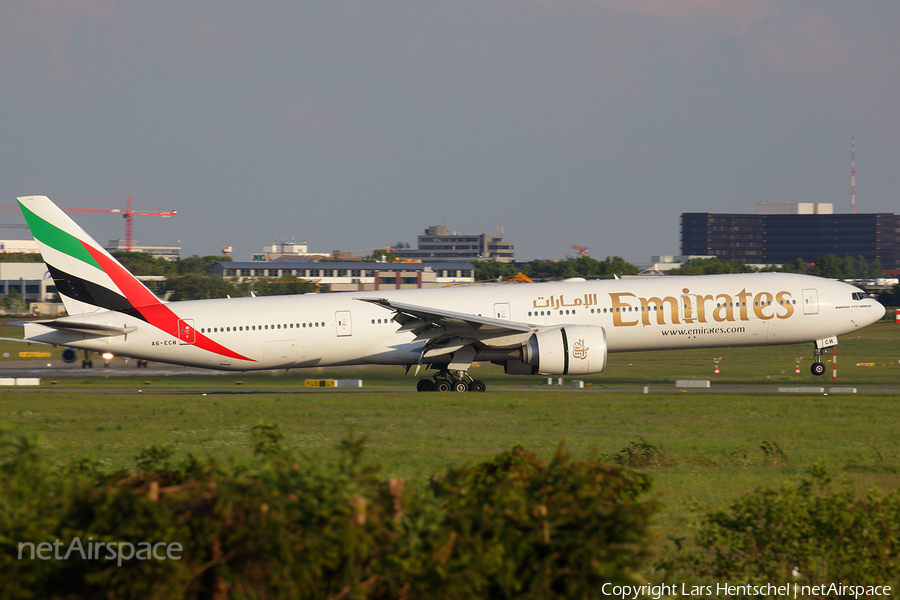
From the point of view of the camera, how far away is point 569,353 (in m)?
26.3

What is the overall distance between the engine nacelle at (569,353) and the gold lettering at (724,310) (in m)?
4.62

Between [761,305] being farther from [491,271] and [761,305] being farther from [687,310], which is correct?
[491,271]

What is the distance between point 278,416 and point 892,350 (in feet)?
136

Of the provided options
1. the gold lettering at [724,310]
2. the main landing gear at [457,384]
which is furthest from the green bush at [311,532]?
the gold lettering at [724,310]

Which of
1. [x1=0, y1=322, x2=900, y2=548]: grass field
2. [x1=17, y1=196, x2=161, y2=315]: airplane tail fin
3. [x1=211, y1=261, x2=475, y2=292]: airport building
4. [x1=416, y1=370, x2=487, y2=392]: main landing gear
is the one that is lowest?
[x1=0, y1=322, x2=900, y2=548]: grass field

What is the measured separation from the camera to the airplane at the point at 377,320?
27.7 meters

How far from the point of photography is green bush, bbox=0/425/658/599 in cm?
Result: 412

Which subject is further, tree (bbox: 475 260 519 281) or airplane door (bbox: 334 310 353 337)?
tree (bbox: 475 260 519 281)

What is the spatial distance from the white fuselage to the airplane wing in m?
0.99

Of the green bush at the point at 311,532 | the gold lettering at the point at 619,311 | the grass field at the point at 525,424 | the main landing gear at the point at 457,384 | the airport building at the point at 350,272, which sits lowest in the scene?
the grass field at the point at 525,424

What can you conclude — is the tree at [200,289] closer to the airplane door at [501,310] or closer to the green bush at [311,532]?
the airplane door at [501,310]

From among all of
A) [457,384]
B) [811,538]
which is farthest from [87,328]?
[811,538]

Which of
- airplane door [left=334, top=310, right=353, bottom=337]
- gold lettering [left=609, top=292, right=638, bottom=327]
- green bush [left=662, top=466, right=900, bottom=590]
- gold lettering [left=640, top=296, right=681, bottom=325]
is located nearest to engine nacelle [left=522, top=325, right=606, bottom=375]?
gold lettering [left=609, top=292, right=638, bottom=327]

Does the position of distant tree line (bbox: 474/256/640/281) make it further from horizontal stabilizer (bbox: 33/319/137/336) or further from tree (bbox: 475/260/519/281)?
horizontal stabilizer (bbox: 33/319/137/336)
